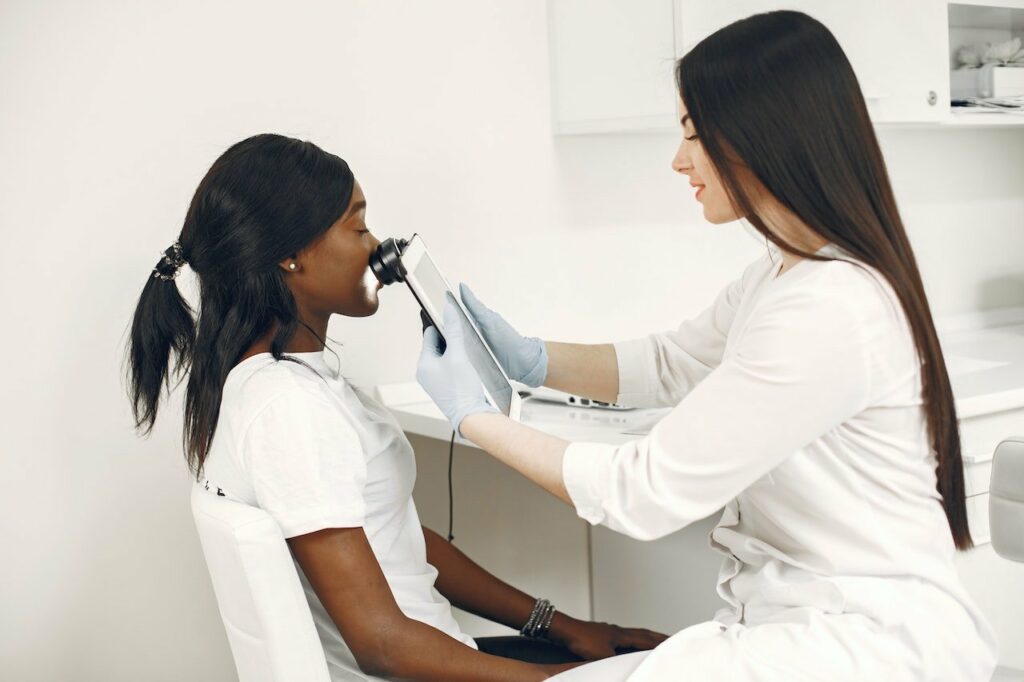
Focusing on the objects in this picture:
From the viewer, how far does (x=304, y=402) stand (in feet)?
3.55

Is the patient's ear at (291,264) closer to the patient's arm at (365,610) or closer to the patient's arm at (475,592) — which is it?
the patient's arm at (365,610)

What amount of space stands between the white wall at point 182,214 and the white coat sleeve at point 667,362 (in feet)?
1.80

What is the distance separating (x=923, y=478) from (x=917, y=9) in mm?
1247

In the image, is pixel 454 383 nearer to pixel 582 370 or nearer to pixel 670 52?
pixel 582 370

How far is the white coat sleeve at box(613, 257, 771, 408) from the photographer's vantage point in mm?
1411

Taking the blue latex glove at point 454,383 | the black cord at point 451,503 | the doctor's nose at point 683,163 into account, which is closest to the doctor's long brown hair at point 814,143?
the doctor's nose at point 683,163

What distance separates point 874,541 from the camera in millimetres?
977

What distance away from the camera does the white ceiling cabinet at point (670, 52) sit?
1.75 m

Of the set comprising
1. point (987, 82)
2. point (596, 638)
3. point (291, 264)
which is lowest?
point (596, 638)

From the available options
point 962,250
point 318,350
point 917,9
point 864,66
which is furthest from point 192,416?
point 962,250

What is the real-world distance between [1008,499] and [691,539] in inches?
28.6

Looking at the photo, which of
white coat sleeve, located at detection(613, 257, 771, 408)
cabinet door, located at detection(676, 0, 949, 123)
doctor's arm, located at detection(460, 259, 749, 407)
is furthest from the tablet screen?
cabinet door, located at detection(676, 0, 949, 123)

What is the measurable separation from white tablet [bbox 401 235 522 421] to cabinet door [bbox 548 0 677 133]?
2.19ft

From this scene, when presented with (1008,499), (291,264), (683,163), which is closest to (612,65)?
(683,163)
